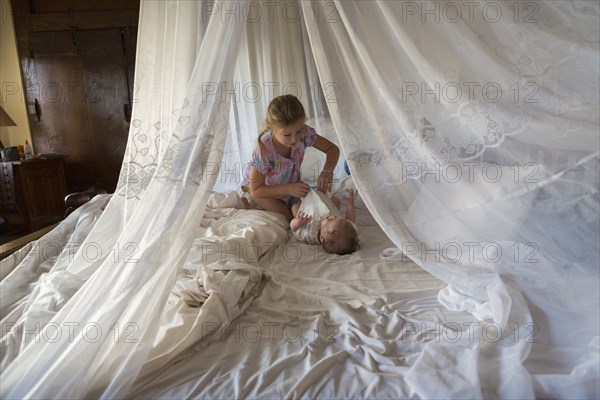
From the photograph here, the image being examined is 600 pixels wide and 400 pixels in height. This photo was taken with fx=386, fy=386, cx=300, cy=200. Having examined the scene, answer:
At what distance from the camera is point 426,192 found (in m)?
1.22

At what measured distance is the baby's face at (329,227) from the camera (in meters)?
1.67

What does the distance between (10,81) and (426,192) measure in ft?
13.4

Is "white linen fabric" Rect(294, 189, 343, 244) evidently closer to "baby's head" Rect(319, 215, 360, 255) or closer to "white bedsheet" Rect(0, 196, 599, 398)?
"baby's head" Rect(319, 215, 360, 255)

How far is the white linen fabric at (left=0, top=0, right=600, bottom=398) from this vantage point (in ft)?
3.05

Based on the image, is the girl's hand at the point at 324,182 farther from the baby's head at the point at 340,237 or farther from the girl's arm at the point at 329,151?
the baby's head at the point at 340,237

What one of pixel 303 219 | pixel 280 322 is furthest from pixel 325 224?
pixel 280 322

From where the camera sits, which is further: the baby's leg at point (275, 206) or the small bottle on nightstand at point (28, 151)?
the small bottle on nightstand at point (28, 151)

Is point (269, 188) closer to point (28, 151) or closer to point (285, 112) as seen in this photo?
point (285, 112)

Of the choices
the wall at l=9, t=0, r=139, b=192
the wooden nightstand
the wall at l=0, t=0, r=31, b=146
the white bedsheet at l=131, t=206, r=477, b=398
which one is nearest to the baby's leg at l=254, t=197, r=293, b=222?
the white bedsheet at l=131, t=206, r=477, b=398

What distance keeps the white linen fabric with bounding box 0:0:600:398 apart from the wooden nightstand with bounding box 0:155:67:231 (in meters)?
2.42

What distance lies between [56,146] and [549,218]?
4.11 meters

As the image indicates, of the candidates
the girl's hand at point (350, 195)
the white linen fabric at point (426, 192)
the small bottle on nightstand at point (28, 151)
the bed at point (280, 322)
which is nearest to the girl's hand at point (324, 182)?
the girl's hand at point (350, 195)

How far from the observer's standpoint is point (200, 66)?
1112 millimetres

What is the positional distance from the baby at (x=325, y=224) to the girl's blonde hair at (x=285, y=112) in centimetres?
36
